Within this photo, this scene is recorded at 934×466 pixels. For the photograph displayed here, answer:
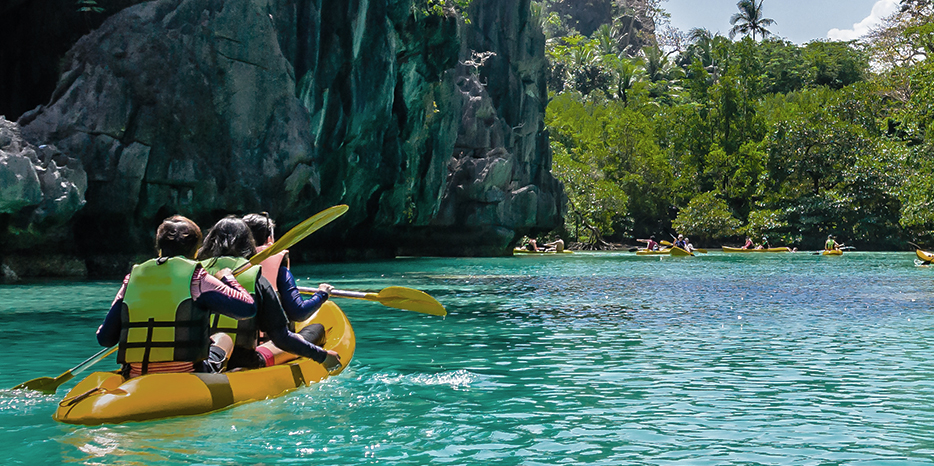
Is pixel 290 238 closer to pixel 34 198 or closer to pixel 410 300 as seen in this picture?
pixel 410 300

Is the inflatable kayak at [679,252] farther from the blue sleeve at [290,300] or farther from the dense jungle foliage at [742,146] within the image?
the blue sleeve at [290,300]

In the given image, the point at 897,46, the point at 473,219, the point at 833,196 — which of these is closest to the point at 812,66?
the point at 833,196

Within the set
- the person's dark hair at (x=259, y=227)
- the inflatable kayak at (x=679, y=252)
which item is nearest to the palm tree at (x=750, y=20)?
the inflatable kayak at (x=679, y=252)

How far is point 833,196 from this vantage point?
54.0 metres

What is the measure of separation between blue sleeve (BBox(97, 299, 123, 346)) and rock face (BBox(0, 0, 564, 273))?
50.9 ft

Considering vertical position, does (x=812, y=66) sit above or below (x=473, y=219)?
above

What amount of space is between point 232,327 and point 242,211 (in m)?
19.8

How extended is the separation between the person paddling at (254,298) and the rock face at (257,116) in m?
15.1

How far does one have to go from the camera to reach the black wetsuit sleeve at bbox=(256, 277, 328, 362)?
246 inches

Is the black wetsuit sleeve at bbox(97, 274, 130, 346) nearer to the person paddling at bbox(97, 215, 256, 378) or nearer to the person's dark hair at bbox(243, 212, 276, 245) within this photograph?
the person paddling at bbox(97, 215, 256, 378)

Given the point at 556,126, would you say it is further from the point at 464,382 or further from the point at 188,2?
the point at 464,382

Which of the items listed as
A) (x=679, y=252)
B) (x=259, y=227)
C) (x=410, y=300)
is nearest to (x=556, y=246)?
(x=679, y=252)

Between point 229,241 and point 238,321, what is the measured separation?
0.65m

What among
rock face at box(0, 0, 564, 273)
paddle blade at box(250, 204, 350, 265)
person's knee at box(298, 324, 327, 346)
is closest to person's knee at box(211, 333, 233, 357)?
paddle blade at box(250, 204, 350, 265)
